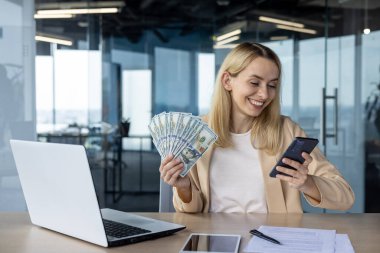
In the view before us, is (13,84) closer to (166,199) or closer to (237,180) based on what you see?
(166,199)

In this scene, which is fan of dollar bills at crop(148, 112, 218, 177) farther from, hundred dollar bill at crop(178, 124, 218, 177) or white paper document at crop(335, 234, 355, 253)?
white paper document at crop(335, 234, 355, 253)

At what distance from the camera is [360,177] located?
4.79m

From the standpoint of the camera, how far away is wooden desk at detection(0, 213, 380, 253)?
139 centimetres

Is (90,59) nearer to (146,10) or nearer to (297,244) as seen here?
(146,10)

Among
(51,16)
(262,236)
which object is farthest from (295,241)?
(51,16)

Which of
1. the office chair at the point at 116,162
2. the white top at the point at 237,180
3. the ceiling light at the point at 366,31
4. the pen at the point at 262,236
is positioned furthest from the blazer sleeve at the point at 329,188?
the office chair at the point at 116,162

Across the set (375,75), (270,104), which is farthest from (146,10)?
(270,104)

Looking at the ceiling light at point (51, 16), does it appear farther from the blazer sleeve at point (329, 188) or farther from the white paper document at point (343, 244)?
the white paper document at point (343, 244)

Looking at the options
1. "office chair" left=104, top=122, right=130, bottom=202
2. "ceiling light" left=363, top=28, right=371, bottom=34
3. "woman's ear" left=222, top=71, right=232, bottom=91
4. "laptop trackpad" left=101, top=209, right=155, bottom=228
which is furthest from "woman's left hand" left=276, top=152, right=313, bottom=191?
"office chair" left=104, top=122, right=130, bottom=202

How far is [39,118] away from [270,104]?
2.81 meters

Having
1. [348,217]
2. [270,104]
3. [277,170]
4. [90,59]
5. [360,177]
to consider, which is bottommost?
[360,177]

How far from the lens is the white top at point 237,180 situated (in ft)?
6.61

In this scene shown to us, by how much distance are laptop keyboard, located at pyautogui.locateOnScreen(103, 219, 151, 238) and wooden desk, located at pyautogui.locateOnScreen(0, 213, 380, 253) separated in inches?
2.4

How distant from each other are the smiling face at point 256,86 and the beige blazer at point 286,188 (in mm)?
176
